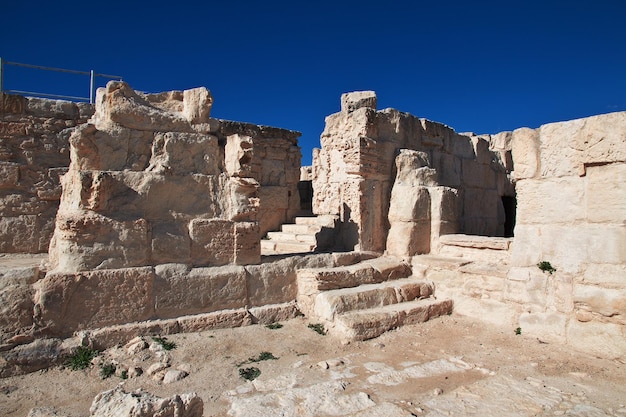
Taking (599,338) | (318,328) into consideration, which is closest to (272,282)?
(318,328)

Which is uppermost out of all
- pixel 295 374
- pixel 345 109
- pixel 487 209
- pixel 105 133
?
pixel 345 109

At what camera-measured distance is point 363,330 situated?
4543 millimetres

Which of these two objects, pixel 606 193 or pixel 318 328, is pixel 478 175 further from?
pixel 318 328

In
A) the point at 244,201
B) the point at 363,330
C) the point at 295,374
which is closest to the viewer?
the point at 295,374

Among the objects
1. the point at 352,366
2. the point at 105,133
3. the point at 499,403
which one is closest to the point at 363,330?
the point at 352,366

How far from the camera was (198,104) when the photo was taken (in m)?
4.96

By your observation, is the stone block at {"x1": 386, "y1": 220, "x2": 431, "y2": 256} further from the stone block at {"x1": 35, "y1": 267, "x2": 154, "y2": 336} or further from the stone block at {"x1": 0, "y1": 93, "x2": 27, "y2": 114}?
the stone block at {"x1": 0, "y1": 93, "x2": 27, "y2": 114}

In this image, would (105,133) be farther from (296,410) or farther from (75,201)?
(296,410)

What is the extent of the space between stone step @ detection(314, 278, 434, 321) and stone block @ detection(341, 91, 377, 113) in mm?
2932

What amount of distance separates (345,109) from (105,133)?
12.7ft

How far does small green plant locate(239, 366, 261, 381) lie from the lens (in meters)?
3.62

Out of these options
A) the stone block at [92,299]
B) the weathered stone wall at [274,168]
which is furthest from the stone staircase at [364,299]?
the weathered stone wall at [274,168]

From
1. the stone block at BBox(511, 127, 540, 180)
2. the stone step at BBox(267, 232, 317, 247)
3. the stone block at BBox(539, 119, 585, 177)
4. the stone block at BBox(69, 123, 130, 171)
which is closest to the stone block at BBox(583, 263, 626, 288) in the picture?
the stone block at BBox(539, 119, 585, 177)

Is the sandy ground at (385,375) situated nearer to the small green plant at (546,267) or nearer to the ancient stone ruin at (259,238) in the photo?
the ancient stone ruin at (259,238)
